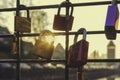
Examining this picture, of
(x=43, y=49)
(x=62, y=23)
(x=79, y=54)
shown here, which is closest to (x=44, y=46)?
(x=43, y=49)

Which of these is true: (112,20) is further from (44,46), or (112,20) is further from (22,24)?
(22,24)

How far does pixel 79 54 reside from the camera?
2.63 metres

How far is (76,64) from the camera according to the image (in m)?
2.68

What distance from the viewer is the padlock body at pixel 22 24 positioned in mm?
3000

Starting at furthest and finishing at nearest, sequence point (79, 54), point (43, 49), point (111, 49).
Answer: point (111, 49)
point (43, 49)
point (79, 54)

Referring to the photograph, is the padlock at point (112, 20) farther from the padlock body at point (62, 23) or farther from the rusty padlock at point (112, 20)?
the padlock body at point (62, 23)

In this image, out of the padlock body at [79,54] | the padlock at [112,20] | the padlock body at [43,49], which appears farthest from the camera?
the padlock body at [43,49]

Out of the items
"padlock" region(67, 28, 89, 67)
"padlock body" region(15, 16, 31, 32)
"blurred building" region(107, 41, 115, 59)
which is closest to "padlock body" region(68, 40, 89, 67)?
"padlock" region(67, 28, 89, 67)

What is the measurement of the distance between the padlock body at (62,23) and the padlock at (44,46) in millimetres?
83

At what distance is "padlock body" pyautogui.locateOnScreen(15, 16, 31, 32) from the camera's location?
3.00 m

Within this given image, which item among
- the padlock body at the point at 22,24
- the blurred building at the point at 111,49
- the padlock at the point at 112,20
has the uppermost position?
the padlock at the point at 112,20

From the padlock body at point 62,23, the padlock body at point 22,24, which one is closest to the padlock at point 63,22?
the padlock body at point 62,23

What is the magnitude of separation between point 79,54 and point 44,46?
312mm

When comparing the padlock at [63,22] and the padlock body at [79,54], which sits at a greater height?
the padlock at [63,22]
